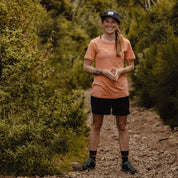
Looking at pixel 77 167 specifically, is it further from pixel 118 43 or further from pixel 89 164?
pixel 118 43

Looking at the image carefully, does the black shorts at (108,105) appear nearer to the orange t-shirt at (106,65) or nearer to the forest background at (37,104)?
the orange t-shirt at (106,65)

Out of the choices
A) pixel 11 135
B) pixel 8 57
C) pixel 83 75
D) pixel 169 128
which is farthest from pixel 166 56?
pixel 83 75

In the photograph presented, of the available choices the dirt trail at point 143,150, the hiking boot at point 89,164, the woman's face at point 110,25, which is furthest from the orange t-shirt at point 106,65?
the dirt trail at point 143,150

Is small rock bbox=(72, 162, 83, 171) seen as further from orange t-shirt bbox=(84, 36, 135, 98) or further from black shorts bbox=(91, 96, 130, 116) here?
orange t-shirt bbox=(84, 36, 135, 98)

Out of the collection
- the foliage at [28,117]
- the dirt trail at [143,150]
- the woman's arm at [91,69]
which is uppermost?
the woman's arm at [91,69]

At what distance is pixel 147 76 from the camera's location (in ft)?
22.9

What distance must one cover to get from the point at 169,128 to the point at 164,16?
5.23 m

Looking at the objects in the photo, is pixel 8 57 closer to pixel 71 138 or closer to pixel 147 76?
pixel 71 138

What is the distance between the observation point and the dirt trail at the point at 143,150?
3578mm

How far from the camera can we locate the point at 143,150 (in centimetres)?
463

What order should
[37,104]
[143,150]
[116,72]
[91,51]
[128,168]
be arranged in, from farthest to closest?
[143,150] → [37,104] → [128,168] → [91,51] → [116,72]

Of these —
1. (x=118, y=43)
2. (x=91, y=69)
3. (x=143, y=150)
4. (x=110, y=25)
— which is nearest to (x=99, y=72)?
(x=91, y=69)

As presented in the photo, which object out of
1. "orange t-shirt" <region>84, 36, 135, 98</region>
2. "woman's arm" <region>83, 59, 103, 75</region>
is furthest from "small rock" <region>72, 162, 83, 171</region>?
"woman's arm" <region>83, 59, 103, 75</region>

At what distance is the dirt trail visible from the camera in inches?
141
